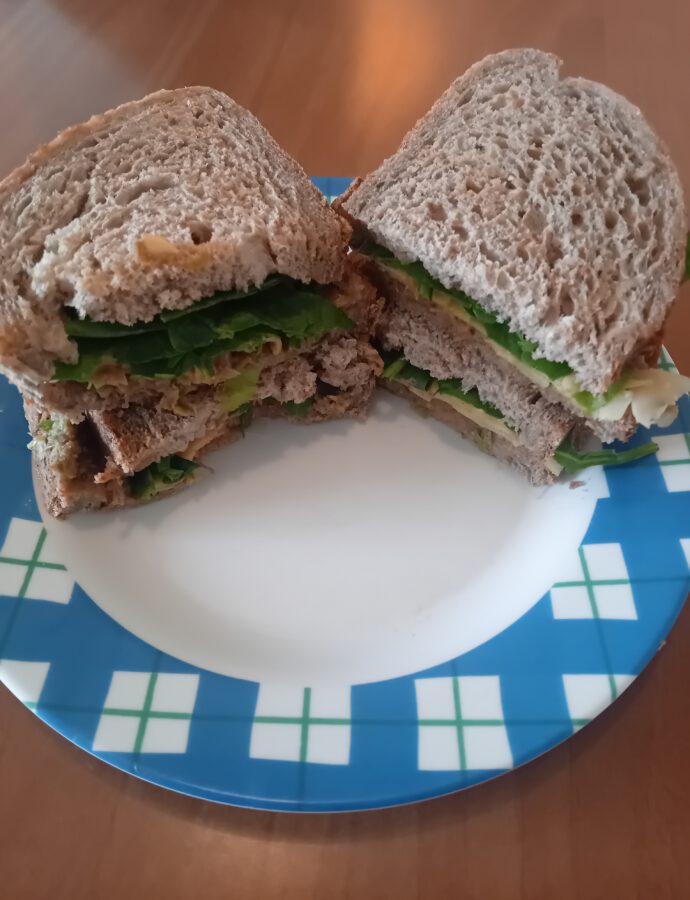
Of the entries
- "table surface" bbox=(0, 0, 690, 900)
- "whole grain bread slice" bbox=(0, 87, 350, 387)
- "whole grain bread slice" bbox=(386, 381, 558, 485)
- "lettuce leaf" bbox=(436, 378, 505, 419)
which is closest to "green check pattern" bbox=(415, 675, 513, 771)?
"table surface" bbox=(0, 0, 690, 900)

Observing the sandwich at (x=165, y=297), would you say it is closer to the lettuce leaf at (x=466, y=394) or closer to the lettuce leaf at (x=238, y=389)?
the lettuce leaf at (x=238, y=389)

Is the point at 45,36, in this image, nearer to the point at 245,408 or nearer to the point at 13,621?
the point at 245,408

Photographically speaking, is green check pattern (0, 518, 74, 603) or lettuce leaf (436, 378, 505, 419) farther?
lettuce leaf (436, 378, 505, 419)

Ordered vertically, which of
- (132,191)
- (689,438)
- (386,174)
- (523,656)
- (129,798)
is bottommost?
(129,798)

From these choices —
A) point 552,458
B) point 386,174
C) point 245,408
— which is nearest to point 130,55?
point 386,174

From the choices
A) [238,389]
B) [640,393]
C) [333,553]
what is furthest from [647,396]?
[238,389]

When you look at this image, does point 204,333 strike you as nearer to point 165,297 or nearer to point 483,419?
point 165,297

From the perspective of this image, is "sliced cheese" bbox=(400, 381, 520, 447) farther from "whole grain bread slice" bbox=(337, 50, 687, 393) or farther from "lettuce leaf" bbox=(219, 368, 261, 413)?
"lettuce leaf" bbox=(219, 368, 261, 413)
